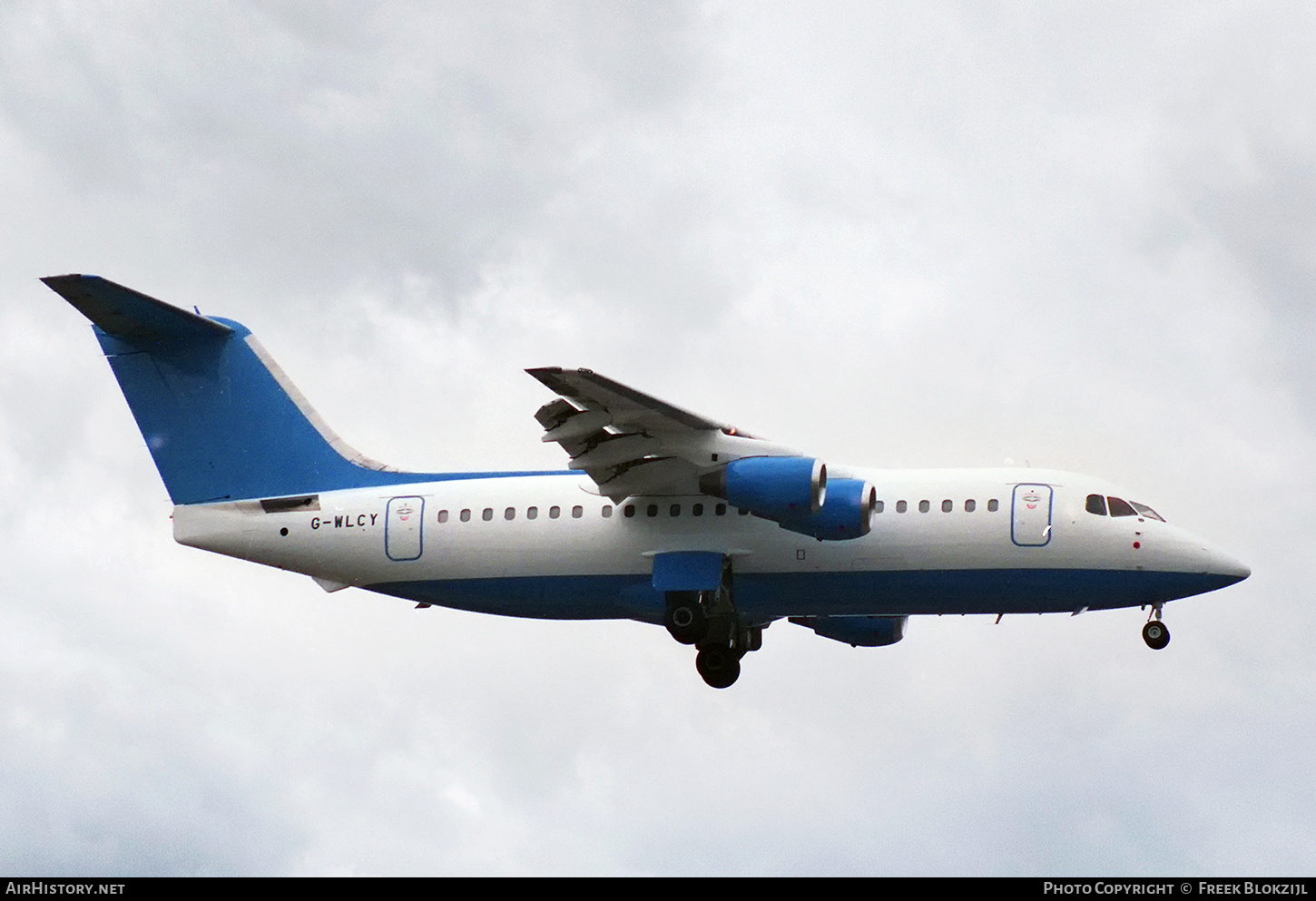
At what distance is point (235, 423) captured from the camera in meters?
27.4

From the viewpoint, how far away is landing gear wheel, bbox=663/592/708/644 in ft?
82.3

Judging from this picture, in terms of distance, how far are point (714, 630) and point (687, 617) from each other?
78 centimetres

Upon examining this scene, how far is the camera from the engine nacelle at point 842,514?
23.8m

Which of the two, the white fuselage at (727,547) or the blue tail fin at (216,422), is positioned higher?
the blue tail fin at (216,422)

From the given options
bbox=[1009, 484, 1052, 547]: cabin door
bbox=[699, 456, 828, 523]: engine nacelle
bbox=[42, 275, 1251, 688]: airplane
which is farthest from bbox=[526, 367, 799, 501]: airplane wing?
bbox=[1009, 484, 1052, 547]: cabin door

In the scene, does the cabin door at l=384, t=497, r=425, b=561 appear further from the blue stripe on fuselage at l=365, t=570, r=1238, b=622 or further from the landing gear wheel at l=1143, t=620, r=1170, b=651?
the landing gear wheel at l=1143, t=620, r=1170, b=651

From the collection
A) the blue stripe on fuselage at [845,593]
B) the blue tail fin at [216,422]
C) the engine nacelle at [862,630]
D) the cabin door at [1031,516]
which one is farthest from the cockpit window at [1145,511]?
the blue tail fin at [216,422]

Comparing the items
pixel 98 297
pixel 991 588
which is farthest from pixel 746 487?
pixel 98 297

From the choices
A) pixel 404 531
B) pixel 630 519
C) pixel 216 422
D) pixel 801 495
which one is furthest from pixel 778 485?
pixel 216 422

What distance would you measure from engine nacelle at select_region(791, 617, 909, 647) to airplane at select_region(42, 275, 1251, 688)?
0.14 metres

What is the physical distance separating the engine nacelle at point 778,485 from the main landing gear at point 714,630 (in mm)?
1548

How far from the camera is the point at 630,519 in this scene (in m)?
25.6

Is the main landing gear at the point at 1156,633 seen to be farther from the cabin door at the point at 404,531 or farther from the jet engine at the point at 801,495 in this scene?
the cabin door at the point at 404,531
